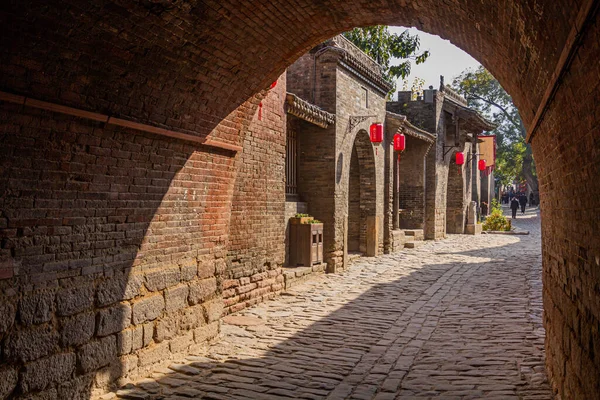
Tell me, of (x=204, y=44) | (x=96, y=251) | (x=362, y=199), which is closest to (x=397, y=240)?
(x=362, y=199)

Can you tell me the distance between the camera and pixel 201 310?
709cm

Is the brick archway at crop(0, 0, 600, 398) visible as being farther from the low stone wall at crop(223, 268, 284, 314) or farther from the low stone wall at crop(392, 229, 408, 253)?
the low stone wall at crop(392, 229, 408, 253)

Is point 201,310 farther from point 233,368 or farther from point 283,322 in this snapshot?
point 283,322

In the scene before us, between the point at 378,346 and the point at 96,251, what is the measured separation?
3651mm

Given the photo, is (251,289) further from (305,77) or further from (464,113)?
(464,113)

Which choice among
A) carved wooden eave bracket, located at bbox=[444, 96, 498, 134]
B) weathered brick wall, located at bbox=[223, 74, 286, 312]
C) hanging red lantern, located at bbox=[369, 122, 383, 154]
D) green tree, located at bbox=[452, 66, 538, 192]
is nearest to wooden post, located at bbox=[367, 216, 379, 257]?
hanging red lantern, located at bbox=[369, 122, 383, 154]

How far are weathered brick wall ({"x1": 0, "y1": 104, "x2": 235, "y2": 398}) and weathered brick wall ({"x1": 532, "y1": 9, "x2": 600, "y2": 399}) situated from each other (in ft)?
12.4

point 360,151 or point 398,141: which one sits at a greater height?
point 398,141

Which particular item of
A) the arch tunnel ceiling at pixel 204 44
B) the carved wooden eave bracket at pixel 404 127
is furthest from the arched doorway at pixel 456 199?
the arch tunnel ceiling at pixel 204 44

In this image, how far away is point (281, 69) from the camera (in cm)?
721

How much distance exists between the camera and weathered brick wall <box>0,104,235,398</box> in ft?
14.9

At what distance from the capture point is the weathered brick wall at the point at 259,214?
938cm

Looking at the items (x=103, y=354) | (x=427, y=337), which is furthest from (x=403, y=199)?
(x=103, y=354)

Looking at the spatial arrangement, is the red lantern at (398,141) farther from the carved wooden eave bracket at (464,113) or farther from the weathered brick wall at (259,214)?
the carved wooden eave bracket at (464,113)
